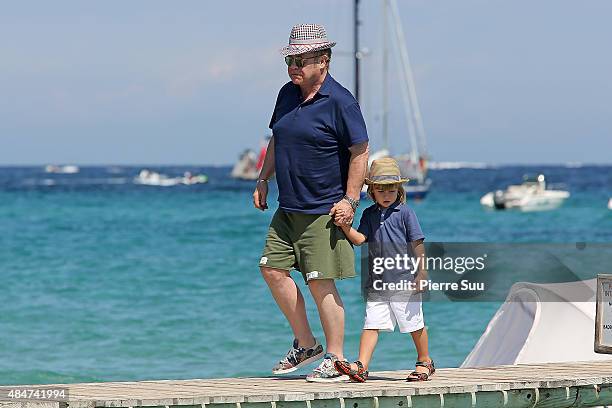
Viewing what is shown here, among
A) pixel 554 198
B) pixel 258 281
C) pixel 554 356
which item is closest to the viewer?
pixel 554 356

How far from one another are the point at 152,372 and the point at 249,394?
28.4 feet

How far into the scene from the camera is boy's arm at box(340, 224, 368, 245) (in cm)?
714

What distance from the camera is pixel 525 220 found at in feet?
163

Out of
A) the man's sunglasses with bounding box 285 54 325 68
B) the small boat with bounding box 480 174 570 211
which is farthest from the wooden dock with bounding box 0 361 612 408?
the small boat with bounding box 480 174 570 211

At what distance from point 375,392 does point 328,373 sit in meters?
0.44

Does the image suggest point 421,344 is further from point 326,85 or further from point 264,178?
point 326,85

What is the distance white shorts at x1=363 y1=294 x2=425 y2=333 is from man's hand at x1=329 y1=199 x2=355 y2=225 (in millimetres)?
537

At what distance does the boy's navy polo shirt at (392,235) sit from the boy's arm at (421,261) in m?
0.02

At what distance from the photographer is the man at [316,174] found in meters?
7.04

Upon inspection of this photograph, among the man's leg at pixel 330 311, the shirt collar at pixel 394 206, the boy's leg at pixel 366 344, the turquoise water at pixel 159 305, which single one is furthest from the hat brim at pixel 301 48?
the turquoise water at pixel 159 305

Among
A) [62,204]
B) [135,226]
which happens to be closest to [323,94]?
[135,226]

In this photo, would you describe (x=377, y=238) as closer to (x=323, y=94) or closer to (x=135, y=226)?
(x=323, y=94)

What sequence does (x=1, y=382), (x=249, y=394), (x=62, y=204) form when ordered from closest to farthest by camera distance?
(x=249, y=394), (x=1, y=382), (x=62, y=204)

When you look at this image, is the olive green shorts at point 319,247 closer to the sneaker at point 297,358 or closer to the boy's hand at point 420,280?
the boy's hand at point 420,280
